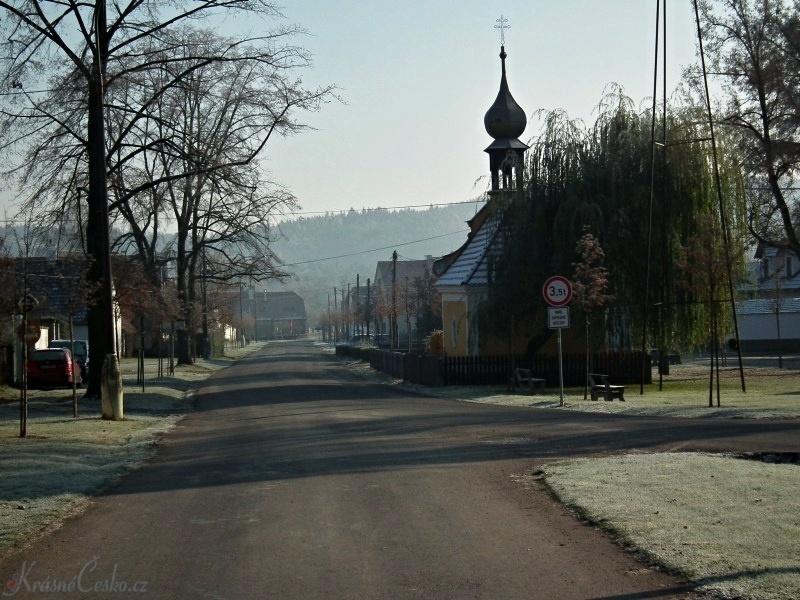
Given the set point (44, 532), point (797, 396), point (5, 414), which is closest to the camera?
point (44, 532)

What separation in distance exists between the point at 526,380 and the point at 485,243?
10.1 meters

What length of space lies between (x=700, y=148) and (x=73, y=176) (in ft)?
65.6

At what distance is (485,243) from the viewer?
136ft

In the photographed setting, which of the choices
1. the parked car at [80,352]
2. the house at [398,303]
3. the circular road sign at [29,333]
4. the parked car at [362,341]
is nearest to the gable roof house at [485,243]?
the parked car at [80,352]

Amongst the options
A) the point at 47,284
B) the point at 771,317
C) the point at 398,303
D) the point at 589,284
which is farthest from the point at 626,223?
the point at 398,303

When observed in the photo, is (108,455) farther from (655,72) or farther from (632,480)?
(655,72)

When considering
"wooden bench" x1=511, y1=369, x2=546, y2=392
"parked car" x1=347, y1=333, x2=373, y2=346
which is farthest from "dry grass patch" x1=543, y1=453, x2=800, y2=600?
"parked car" x1=347, y1=333, x2=373, y2=346

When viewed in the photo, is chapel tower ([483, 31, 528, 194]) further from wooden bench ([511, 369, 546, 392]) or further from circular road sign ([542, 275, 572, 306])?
circular road sign ([542, 275, 572, 306])

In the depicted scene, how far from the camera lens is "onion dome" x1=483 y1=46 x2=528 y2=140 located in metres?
46.0

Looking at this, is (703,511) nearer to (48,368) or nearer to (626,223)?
(626,223)

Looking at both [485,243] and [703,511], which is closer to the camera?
[703,511]

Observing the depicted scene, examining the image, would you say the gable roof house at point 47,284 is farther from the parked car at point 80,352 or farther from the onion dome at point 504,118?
the onion dome at point 504,118

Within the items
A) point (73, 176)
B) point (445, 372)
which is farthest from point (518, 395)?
point (73, 176)

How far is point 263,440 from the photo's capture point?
1723 centimetres
